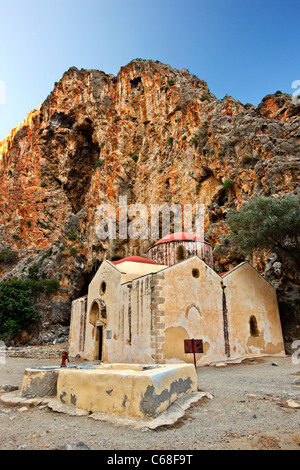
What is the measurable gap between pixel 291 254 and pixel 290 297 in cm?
288

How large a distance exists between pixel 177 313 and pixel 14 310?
2289 cm

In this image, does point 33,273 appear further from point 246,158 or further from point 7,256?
point 246,158

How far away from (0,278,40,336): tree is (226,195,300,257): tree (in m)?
23.3

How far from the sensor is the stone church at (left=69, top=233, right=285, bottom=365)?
1271cm

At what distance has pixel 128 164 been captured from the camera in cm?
3969

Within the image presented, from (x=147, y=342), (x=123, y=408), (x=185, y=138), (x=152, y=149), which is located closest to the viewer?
(x=123, y=408)

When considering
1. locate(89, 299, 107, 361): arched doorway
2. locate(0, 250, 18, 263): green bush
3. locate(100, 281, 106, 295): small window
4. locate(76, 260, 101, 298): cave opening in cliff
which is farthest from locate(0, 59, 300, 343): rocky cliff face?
locate(89, 299, 107, 361): arched doorway

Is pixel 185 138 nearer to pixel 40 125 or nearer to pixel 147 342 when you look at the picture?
pixel 147 342

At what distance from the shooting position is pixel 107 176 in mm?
39938

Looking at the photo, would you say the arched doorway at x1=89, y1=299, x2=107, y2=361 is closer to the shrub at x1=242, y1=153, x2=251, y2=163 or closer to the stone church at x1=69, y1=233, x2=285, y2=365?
the stone church at x1=69, y1=233, x2=285, y2=365

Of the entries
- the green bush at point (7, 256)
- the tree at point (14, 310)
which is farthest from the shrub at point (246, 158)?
the green bush at point (7, 256)

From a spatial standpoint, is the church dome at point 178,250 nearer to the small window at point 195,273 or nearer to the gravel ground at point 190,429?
the small window at point 195,273

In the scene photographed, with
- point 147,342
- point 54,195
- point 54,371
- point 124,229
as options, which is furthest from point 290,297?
point 54,195

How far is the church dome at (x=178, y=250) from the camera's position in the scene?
18.9 m
